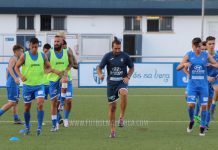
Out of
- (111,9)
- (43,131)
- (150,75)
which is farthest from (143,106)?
(111,9)

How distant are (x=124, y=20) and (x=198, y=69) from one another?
3709 cm

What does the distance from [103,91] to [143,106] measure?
24.9 ft

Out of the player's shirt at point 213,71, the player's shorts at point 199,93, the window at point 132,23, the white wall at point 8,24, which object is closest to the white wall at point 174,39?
the window at point 132,23

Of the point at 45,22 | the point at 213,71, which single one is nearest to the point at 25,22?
the point at 45,22

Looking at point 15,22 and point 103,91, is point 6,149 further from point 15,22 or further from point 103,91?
point 15,22

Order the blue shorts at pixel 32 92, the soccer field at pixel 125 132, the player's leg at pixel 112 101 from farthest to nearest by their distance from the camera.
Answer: the blue shorts at pixel 32 92 → the player's leg at pixel 112 101 → the soccer field at pixel 125 132

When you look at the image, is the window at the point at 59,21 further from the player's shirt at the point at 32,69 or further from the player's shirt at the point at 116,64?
the player's shirt at the point at 116,64

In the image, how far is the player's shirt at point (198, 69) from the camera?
14109 mm

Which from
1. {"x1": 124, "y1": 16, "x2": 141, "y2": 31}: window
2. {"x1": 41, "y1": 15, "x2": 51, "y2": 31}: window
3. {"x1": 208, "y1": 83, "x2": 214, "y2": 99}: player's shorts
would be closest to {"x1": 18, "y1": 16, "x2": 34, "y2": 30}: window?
{"x1": 41, "y1": 15, "x2": 51, "y2": 31}: window

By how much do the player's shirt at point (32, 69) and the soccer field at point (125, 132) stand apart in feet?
3.73

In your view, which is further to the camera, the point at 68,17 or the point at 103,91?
the point at 68,17

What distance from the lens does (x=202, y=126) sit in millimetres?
13992
